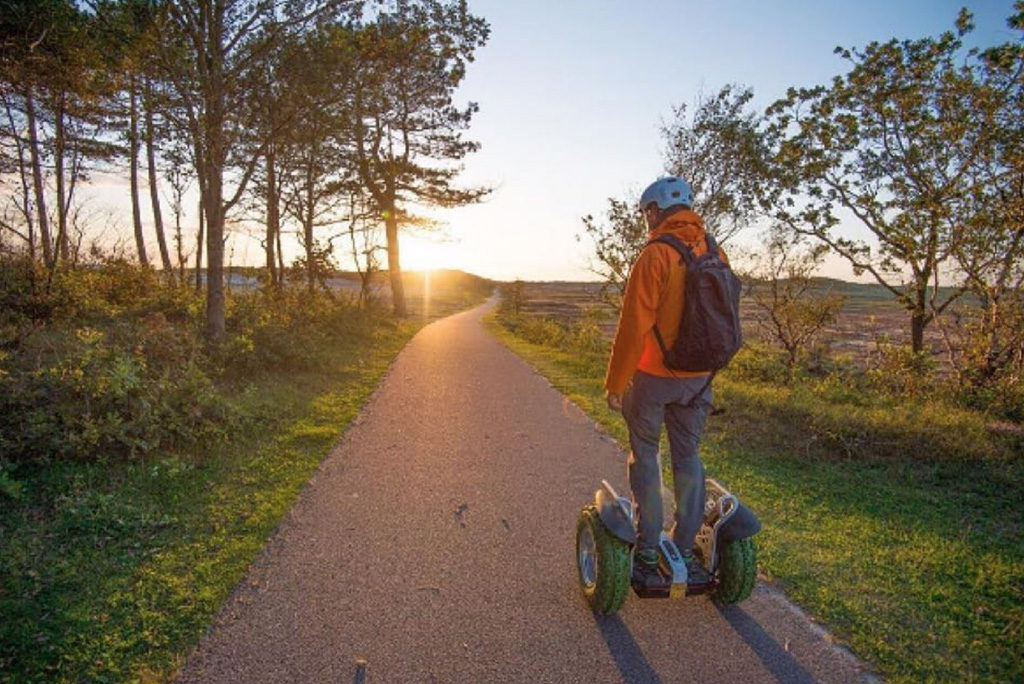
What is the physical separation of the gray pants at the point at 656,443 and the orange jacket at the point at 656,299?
0.10 m

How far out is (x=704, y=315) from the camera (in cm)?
305

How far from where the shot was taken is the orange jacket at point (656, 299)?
307cm

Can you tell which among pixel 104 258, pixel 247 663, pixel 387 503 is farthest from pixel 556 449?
pixel 104 258

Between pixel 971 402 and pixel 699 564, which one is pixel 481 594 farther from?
pixel 971 402

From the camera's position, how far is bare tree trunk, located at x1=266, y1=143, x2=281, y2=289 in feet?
58.5

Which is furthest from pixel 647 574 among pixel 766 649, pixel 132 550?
pixel 132 550

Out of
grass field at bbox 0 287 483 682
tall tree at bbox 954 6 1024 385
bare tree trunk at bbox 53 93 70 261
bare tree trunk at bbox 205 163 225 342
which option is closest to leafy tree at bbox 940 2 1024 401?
tall tree at bbox 954 6 1024 385

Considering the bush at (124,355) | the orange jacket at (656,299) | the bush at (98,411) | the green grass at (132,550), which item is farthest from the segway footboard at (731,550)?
the bush at (98,411)

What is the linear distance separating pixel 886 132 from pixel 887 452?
835 cm

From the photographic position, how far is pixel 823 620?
3.41 m

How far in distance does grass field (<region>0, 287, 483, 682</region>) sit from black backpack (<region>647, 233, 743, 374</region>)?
2974 mm

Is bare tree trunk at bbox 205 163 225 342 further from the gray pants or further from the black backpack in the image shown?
the black backpack

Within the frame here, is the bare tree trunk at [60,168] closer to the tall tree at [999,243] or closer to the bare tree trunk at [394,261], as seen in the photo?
the bare tree trunk at [394,261]

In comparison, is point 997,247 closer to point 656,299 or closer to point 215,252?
point 656,299
